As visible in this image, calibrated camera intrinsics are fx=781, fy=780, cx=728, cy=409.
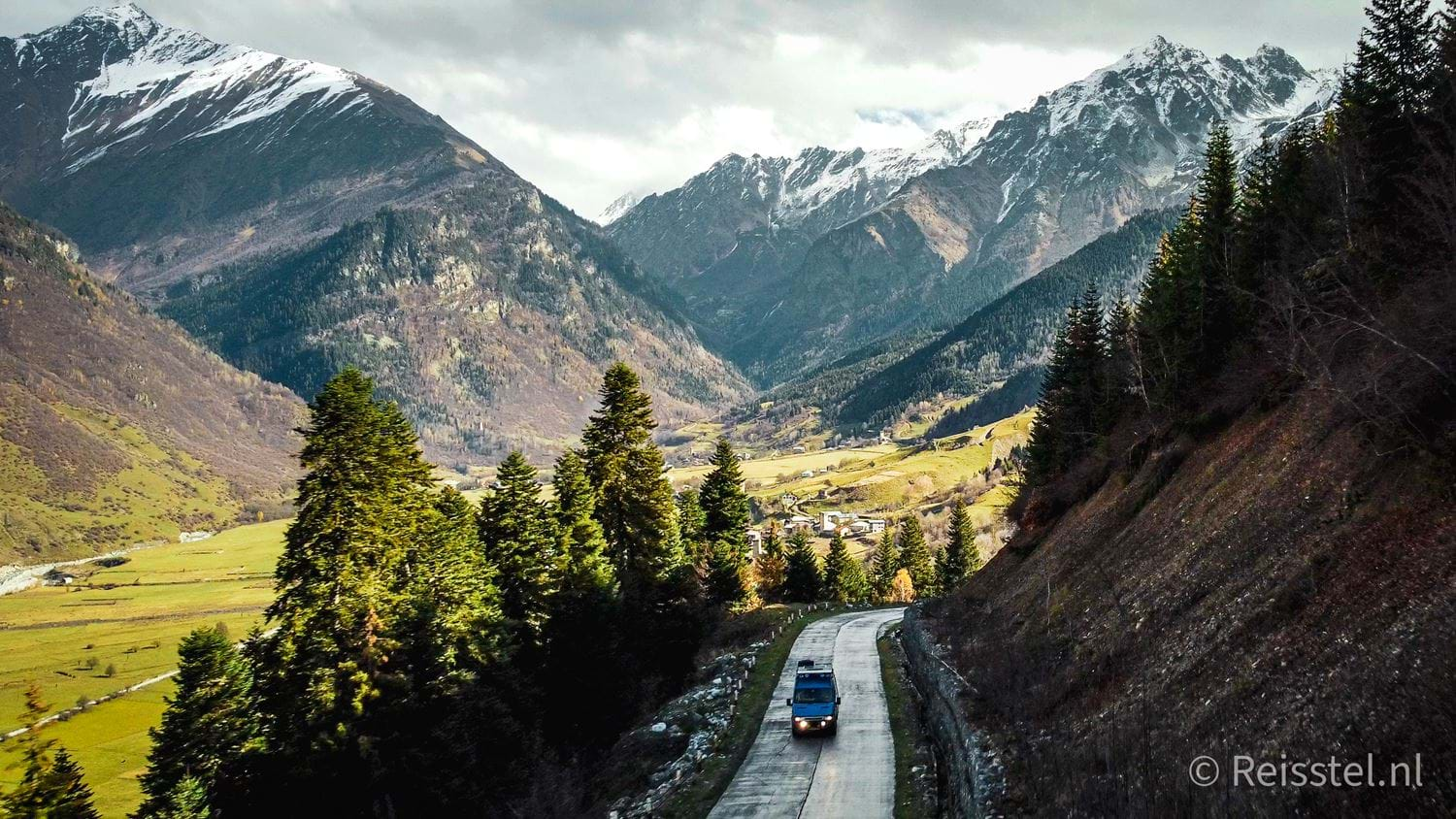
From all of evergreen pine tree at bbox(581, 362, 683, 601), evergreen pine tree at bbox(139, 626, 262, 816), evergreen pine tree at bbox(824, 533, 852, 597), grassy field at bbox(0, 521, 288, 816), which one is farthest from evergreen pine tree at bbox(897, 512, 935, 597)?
evergreen pine tree at bbox(139, 626, 262, 816)

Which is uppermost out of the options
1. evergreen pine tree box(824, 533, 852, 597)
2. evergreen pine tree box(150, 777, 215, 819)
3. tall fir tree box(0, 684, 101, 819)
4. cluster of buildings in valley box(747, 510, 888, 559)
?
tall fir tree box(0, 684, 101, 819)

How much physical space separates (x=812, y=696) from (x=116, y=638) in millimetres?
140581

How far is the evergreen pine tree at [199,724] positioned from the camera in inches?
1315

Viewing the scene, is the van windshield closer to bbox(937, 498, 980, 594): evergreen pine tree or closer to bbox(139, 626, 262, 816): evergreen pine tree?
bbox(139, 626, 262, 816): evergreen pine tree

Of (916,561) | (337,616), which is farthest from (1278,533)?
(916,561)

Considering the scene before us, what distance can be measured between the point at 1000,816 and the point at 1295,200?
121ft

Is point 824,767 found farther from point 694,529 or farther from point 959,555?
point 959,555

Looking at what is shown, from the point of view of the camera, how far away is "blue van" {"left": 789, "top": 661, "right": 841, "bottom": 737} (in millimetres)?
28688

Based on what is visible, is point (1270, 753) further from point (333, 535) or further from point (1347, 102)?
point (1347, 102)

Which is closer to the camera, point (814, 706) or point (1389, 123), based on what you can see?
point (814, 706)

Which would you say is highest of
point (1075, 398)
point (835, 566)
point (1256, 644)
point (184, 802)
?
point (1075, 398)

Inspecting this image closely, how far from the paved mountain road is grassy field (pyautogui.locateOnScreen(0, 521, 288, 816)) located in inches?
1800

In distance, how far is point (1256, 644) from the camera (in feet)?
52.3

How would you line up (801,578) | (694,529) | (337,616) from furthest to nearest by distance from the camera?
(801,578) → (694,529) → (337,616)
